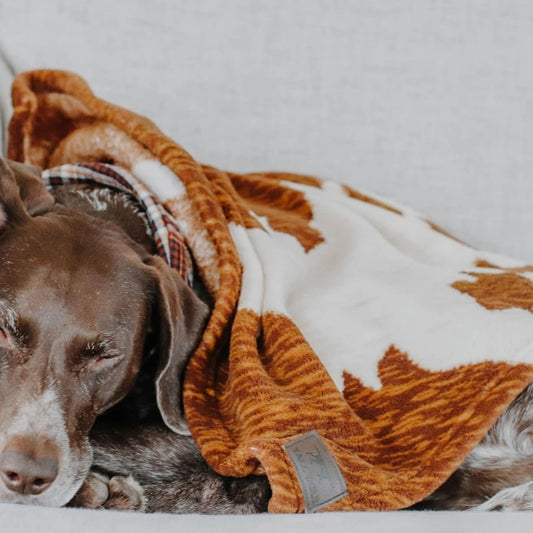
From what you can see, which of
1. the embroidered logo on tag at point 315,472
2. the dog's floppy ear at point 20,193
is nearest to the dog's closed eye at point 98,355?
the dog's floppy ear at point 20,193

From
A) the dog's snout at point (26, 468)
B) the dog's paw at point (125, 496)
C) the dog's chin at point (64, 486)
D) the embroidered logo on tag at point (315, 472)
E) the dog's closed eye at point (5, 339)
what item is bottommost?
the dog's paw at point (125, 496)

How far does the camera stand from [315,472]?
5.15ft

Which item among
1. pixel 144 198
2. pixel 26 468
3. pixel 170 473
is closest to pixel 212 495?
pixel 170 473

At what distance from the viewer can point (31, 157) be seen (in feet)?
8.86

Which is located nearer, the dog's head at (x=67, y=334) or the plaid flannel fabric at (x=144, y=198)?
the dog's head at (x=67, y=334)

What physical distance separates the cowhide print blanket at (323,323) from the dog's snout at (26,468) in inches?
14.4

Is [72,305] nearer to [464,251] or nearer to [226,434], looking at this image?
[226,434]

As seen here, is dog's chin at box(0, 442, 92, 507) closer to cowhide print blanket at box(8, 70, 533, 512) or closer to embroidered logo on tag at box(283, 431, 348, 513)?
cowhide print blanket at box(8, 70, 533, 512)

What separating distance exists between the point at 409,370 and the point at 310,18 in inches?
65.2

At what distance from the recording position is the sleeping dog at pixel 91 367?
1.67 meters

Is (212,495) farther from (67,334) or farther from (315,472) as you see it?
(67,334)

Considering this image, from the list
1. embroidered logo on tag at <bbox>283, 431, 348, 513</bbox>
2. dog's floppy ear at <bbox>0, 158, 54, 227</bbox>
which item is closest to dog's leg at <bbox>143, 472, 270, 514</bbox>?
embroidered logo on tag at <bbox>283, 431, 348, 513</bbox>

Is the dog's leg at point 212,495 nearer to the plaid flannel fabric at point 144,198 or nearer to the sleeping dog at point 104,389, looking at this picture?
the sleeping dog at point 104,389

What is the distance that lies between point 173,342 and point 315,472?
554 millimetres
